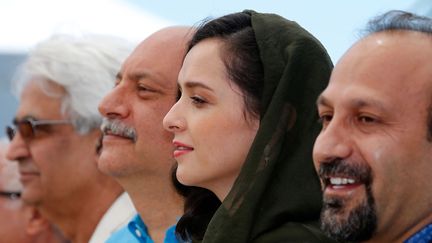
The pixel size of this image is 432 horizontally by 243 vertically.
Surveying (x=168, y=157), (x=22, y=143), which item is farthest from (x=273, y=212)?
(x=22, y=143)

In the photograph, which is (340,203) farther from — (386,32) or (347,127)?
(386,32)

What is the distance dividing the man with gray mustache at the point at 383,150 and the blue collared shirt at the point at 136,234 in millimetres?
1189

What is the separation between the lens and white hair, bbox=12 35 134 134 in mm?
5203

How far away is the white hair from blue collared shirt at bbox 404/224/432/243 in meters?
2.63

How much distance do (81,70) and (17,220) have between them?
1023 mm

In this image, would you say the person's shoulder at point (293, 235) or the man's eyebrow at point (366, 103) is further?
the person's shoulder at point (293, 235)

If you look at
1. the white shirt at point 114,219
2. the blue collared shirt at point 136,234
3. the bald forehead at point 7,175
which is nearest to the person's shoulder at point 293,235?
the blue collared shirt at point 136,234

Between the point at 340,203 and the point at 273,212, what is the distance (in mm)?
411

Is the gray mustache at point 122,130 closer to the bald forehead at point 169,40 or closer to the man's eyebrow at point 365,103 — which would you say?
the bald forehead at point 169,40

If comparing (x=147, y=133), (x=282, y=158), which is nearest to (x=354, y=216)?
(x=282, y=158)

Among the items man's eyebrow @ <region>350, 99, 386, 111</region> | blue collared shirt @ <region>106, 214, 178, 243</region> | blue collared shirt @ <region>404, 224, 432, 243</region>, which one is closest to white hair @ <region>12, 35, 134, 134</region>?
blue collared shirt @ <region>106, 214, 178, 243</region>

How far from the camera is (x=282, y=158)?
3.32 meters

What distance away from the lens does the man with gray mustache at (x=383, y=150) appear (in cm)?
280

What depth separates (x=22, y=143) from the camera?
526 cm
